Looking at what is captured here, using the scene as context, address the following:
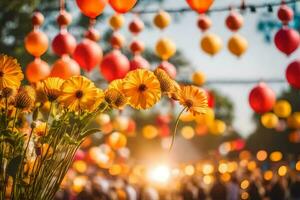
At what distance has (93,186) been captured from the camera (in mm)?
8633

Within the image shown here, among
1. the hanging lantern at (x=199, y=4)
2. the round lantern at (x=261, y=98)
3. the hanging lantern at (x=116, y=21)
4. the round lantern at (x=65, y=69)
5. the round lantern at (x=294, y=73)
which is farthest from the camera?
the hanging lantern at (x=116, y=21)

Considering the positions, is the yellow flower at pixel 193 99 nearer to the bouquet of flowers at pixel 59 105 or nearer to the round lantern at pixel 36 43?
the bouquet of flowers at pixel 59 105

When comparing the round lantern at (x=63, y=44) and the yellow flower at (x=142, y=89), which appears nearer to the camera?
the yellow flower at (x=142, y=89)

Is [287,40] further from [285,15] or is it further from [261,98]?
[261,98]

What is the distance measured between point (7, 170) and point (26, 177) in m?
0.07

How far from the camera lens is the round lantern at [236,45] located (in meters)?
4.89

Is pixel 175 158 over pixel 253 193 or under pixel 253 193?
over

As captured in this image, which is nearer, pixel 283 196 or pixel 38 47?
pixel 38 47

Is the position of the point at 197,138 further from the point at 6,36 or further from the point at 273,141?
the point at 6,36

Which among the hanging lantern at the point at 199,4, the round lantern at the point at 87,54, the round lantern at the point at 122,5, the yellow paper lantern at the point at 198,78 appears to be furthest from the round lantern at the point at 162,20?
the yellow paper lantern at the point at 198,78

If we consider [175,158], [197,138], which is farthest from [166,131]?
[197,138]

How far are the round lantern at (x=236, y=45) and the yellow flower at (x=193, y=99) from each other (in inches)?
124

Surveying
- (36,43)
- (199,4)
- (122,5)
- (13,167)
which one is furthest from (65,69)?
(13,167)

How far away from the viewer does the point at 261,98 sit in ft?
15.8
